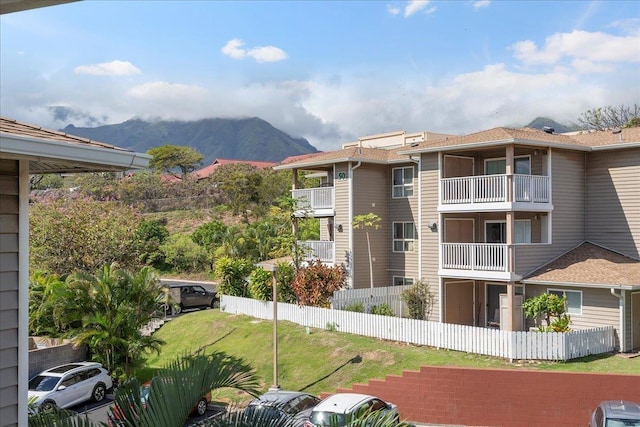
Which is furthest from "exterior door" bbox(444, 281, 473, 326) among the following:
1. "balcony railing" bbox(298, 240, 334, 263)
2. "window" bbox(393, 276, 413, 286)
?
"balcony railing" bbox(298, 240, 334, 263)

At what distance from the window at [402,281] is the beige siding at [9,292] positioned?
25.9m

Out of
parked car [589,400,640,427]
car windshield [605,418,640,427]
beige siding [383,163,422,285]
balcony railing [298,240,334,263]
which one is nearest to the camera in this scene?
car windshield [605,418,640,427]

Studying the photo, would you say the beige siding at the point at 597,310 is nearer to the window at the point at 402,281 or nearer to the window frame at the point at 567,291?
the window frame at the point at 567,291

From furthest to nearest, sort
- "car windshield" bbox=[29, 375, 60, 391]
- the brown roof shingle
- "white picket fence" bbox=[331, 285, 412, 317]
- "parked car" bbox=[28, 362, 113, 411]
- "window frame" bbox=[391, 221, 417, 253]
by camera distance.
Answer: "window frame" bbox=[391, 221, 417, 253] → "white picket fence" bbox=[331, 285, 412, 317] → the brown roof shingle → "car windshield" bbox=[29, 375, 60, 391] → "parked car" bbox=[28, 362, 113, 411]

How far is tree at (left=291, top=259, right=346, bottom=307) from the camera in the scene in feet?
90.1

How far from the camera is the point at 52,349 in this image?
23484 millimetres

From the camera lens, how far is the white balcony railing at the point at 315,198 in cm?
3116

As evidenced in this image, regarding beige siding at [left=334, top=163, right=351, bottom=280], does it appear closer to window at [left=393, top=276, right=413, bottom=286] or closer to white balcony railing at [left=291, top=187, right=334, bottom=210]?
white balcony railing at [left=291, top=187, right=334, bottom=210]

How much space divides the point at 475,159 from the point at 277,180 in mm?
40776

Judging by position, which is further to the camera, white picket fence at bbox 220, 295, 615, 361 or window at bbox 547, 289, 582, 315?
window at bbox 547, 289, 582, 315

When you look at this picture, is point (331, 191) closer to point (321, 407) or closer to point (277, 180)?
point (321, 407)

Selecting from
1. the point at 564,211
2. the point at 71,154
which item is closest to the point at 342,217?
the point at 564,211

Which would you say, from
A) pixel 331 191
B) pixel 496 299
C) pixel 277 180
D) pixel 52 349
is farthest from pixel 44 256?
pixel 277 180

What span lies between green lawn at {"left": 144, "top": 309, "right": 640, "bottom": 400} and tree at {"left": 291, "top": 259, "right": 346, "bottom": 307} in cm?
147
